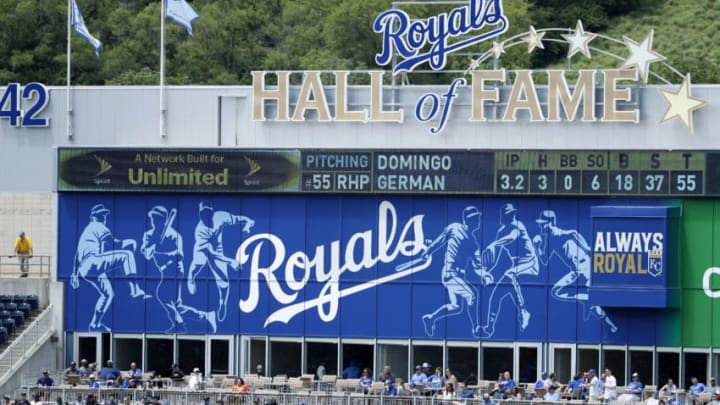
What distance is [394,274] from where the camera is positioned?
5241 centimetres

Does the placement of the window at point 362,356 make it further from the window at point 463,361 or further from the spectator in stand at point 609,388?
the spectator in stand at point 609,388

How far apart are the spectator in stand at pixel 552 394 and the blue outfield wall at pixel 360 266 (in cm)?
375

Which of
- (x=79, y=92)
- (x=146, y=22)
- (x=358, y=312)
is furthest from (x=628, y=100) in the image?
(x=146, y=22)

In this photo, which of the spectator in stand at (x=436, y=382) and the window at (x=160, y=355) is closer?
the spectator in stand at (x=436, y=382)

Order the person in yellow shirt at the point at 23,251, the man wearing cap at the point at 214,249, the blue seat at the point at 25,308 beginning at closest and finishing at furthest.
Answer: the man wearing cap at the point at 214,249
the blue seat at the point at 25,308
the person in yellow shirt at the point at 23,251

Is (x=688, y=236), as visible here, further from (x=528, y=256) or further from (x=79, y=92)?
(x=79, y=92)

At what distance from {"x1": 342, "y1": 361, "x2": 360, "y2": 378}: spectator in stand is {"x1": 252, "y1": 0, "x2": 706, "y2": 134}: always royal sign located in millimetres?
7120

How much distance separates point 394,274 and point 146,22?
163 ft

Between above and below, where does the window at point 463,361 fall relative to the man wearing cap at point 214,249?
below

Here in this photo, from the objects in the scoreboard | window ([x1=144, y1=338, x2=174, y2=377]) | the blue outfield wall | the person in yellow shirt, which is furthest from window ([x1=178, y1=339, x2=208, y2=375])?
the person in yellow shirt

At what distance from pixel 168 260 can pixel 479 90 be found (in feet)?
34.4

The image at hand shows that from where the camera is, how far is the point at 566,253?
51125 mm

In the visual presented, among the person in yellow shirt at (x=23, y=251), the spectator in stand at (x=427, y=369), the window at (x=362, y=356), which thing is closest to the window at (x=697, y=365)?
the spectator in stand at (x=427, y=369)

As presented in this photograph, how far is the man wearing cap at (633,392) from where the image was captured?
1845 inches
